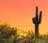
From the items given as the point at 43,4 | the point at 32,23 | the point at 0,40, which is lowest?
the point at 0,40

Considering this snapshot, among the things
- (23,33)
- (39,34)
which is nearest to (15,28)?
(23,33)

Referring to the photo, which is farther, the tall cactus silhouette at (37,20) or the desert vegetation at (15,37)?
the desert vegetation at (15,37)

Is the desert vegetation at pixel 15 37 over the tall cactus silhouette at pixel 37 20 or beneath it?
beneath

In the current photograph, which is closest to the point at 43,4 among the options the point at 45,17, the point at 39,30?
the point at 45,17

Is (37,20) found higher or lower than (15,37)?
higher

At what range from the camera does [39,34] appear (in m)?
3.38

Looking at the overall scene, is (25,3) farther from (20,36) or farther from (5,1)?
(20,36)

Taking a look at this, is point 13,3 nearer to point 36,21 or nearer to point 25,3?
point 25,3

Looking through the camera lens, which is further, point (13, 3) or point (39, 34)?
point (13, 3)

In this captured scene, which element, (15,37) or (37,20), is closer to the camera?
(37,20)

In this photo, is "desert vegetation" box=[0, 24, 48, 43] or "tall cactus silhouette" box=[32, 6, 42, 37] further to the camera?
"desert vegetation" box=[0, 24, 48, 43]

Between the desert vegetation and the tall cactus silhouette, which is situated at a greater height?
the tall cactus silhouette

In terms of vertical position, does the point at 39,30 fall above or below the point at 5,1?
below

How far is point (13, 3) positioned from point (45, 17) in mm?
520
